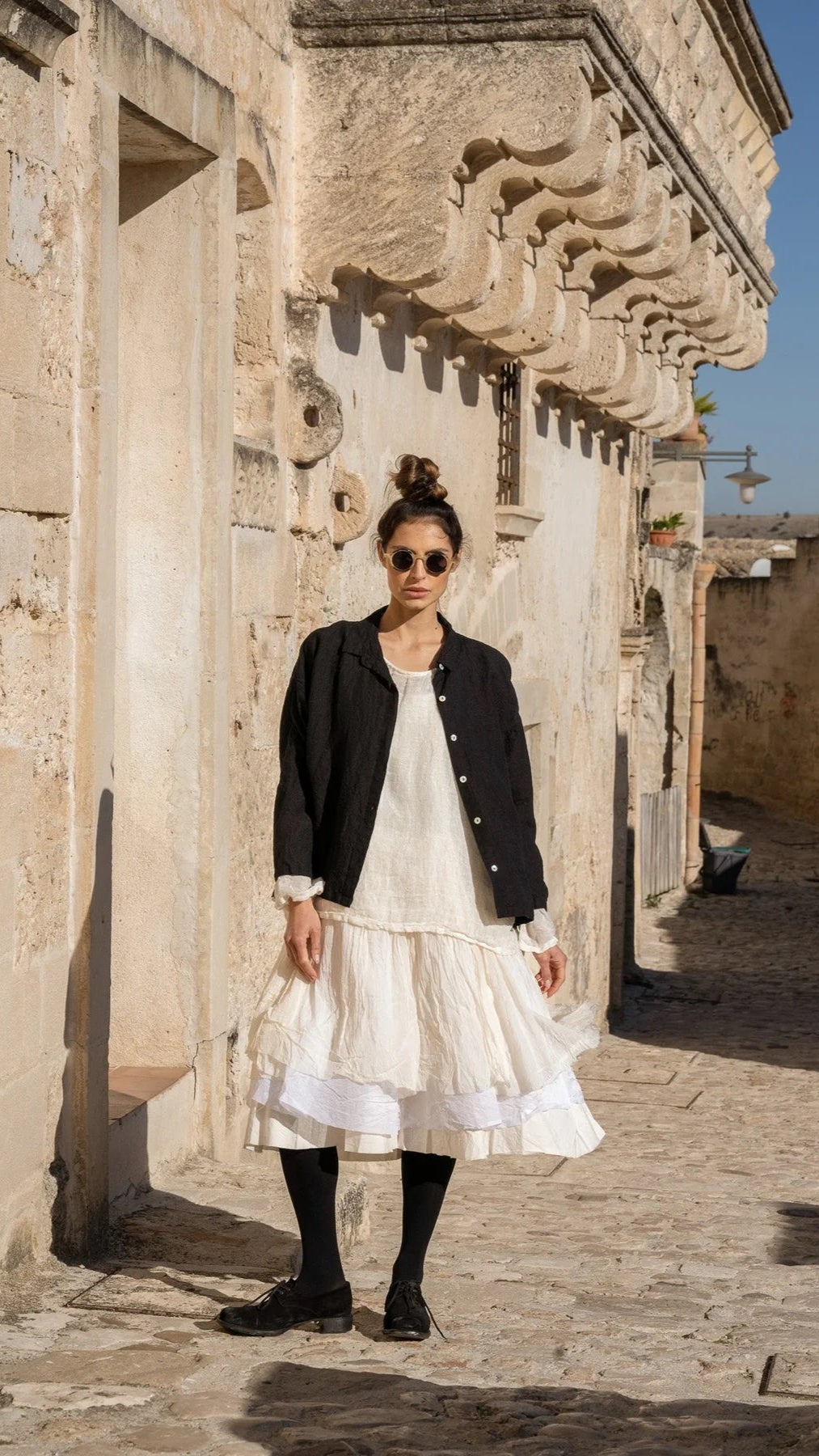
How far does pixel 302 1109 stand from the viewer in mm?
3801

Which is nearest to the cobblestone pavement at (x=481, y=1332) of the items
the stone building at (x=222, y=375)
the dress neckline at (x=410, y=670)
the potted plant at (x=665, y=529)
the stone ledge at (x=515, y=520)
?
the stone building at (x=222, y=375)

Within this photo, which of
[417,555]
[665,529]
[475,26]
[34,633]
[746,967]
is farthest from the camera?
[665,529]

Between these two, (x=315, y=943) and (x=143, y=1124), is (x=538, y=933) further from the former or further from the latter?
(x=143, y=1124)

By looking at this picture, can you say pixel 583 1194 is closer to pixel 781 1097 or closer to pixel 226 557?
pixel 226 557

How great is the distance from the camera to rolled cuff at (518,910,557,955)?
13.1ft

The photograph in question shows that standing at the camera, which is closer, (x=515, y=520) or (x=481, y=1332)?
(x=481, y=1332)

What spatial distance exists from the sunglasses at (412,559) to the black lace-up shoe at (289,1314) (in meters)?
1.52

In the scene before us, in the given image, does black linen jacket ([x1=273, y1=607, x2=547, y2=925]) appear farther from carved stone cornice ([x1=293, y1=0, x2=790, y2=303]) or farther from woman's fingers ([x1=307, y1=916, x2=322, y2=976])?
carved stone cornice ([x1=293, y1=0, x2=790, y2=303])

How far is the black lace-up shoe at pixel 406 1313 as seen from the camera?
384cm

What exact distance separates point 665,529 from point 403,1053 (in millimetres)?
18506

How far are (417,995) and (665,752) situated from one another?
18.4 meters

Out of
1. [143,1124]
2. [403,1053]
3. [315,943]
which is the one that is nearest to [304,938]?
[315,943]

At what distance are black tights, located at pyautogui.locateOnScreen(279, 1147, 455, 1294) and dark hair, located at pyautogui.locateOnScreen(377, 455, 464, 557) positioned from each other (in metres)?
1.30

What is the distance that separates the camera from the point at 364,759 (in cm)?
389
